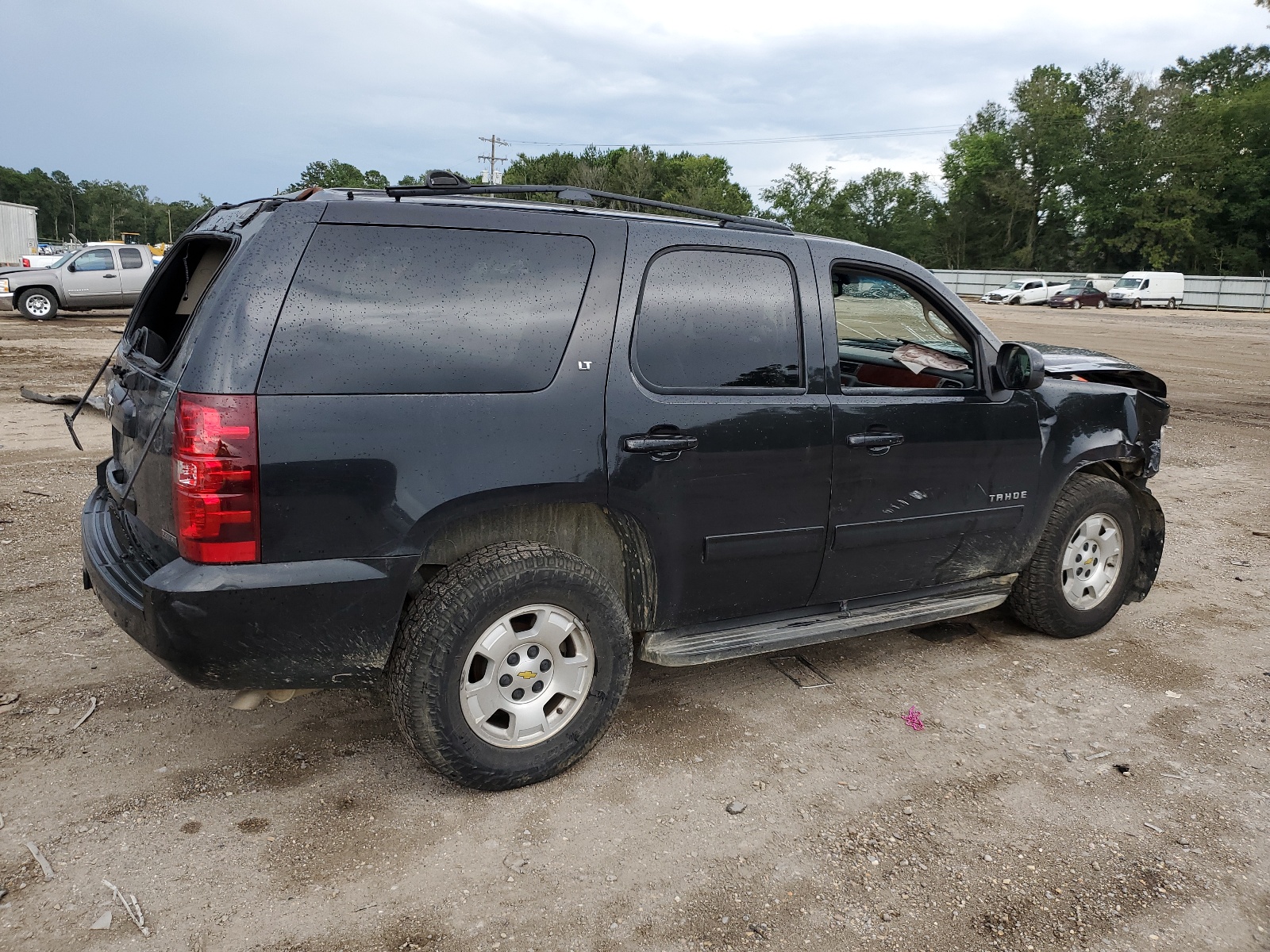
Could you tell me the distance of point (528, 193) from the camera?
143 inches

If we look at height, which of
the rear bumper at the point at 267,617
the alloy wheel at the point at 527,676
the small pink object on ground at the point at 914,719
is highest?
the rear bumper at the point at 267,617

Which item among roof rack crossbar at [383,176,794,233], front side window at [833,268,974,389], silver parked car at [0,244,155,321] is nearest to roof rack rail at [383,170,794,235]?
roof rack crossbar at [383,176,794,233]

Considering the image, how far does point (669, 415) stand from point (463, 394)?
2.43 feet

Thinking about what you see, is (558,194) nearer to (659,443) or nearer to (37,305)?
(659,443)

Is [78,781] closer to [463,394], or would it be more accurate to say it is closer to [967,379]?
[463,394]

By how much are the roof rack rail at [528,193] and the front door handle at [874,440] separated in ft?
2.81

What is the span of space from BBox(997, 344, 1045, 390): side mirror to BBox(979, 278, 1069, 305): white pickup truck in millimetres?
48855

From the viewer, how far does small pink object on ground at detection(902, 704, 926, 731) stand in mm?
3846

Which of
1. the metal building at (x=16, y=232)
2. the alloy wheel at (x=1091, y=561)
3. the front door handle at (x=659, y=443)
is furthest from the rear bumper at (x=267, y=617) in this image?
the metal building at (x=16, y=232)

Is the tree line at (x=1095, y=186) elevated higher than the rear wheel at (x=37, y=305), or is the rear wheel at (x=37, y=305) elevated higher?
the tree line at (x=1095, y=186)

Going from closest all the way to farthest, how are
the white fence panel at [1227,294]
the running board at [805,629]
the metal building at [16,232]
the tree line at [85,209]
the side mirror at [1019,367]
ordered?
the running board at [805,629] → the side mirror at [1019,367] → the white fence panel at [1227,294] → the metal building at [16,232] → the tree line at [85,209]

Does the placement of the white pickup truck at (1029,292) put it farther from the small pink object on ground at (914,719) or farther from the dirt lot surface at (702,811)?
the small pink object on ground at (914,719)

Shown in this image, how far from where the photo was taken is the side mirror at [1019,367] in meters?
4.09

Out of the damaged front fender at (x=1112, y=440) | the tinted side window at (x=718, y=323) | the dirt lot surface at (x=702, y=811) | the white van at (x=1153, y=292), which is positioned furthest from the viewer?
the white van at (x=1153, y=292)
